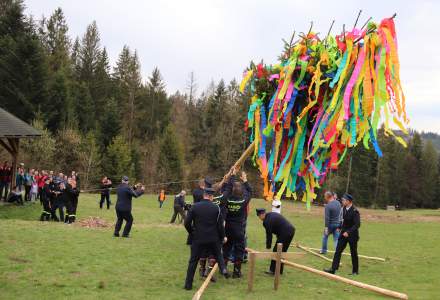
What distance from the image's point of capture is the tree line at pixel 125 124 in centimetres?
3744

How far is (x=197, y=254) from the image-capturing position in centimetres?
759

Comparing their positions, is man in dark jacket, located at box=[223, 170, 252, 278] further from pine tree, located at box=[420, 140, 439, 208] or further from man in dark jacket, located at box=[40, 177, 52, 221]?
pine tree, located at box=[420, 140, 439, 208]

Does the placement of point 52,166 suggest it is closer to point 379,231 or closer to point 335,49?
point 379,231

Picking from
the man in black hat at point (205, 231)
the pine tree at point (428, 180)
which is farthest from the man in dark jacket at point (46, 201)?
the pine tree at point (428, 180)

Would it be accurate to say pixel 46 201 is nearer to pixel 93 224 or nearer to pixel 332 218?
pixel 93 224

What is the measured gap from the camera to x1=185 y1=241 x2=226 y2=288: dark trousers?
24.6ft

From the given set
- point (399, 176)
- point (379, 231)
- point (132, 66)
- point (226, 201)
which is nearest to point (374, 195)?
point (399, 176)

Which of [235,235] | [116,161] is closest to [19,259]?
[235,235]

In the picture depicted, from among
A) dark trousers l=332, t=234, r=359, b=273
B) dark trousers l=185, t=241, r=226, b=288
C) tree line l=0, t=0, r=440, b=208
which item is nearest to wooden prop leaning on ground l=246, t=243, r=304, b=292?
dark trousers l=185, t=241, r=226, b=288

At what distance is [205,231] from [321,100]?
318 centimetres

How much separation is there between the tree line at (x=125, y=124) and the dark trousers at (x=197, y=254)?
92.0 ft

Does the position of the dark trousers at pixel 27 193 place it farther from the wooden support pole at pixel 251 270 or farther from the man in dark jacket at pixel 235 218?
the wooden support pole at pixel 251 270

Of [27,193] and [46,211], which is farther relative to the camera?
[27,193]

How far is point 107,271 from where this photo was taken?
834cm
